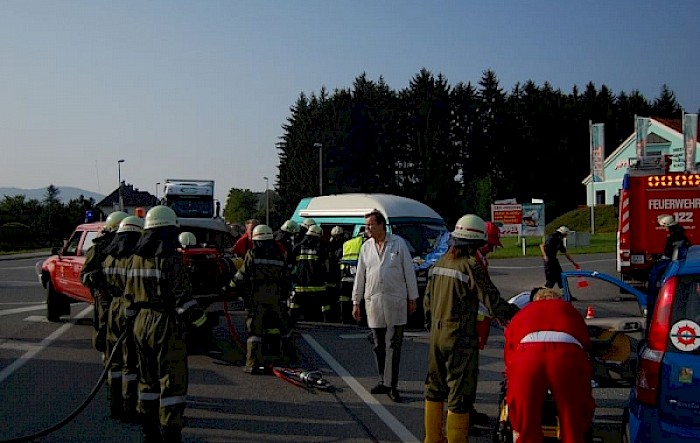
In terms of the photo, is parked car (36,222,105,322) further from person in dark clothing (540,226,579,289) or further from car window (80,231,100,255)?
person in dark clothing (540,226,579,289)

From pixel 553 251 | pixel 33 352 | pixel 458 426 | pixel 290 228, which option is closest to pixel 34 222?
pixel 290 228

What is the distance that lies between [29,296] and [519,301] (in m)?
15.5

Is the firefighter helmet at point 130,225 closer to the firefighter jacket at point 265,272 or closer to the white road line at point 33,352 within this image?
the firefighter jacket at point 265,272

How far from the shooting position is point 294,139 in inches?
2753

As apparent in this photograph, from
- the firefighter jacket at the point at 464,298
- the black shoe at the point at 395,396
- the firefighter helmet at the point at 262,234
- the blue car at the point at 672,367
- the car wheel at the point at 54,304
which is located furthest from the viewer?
the car wheel at the point at 54,304

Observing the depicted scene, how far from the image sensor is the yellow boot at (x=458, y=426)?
554cm

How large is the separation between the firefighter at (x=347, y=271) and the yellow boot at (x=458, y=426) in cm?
755

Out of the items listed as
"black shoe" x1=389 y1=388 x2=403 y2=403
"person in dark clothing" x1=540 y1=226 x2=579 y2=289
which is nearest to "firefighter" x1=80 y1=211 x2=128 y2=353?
"black shoe" x1=389 y1=388 x2=403 y2=403

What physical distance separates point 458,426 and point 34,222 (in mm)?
56206

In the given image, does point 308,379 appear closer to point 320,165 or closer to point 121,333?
point 121,333

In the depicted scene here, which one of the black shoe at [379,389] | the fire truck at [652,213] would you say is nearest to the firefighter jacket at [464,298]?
the black shoe at [379,389]

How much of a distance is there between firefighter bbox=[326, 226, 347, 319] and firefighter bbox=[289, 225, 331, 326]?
19 cm

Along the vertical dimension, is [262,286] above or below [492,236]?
below

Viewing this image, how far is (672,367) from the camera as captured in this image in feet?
14.3
